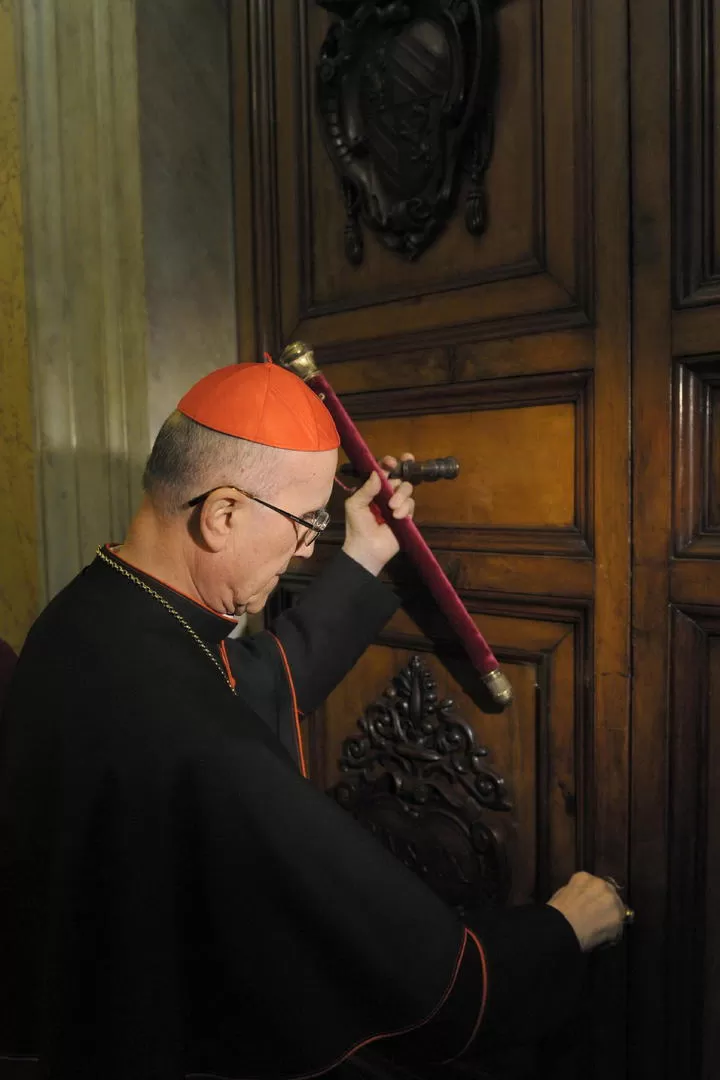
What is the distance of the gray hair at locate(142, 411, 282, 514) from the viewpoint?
4.09ft

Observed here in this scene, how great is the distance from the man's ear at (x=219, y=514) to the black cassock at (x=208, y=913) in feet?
0.63

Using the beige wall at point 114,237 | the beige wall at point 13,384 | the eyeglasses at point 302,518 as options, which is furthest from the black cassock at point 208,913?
the beige wall at point 13,384

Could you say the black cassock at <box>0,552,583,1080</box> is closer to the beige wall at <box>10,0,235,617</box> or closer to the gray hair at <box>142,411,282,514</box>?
the gray hair at <box>142,411,282,514</box>

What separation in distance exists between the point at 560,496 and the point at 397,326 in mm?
474

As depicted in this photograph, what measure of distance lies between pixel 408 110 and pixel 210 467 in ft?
2.56

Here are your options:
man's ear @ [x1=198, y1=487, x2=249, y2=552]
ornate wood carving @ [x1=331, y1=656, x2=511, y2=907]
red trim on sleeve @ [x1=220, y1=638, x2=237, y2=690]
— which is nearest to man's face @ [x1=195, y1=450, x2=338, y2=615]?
man's ear @ [x1=198, y1=487, x2=249, y2=552]

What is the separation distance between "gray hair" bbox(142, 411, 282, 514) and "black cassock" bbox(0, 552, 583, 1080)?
0.79 feet

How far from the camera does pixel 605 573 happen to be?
1400mm

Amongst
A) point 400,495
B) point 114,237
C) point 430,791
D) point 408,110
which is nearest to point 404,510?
point 400,495

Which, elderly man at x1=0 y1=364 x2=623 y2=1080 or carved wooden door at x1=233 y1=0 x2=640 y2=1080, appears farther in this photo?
carved wooden door at x1=233 y1=0 x2=640 y2=1080

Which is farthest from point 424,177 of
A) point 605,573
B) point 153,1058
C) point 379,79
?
point 153,1058

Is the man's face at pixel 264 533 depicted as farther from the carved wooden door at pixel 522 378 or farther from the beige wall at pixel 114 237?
the beige wall at pixel 114 237

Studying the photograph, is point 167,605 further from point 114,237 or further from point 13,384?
point 13,384

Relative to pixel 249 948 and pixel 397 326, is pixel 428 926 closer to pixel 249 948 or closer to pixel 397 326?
pixel 249 948
